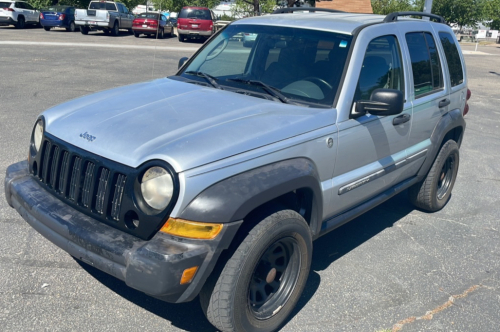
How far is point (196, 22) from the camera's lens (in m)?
27.2

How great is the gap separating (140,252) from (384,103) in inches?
77.4

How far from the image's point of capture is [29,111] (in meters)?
8.78

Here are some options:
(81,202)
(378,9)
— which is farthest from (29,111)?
(378,9)

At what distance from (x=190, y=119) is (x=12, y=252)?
74.2 inches

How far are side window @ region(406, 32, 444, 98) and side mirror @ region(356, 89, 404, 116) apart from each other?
1039 mm

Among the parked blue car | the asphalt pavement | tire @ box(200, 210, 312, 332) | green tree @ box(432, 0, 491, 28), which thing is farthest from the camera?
green tree @ box(432, 0, 491, 28)

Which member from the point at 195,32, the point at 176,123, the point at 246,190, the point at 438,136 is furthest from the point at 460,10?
the point at 246,190

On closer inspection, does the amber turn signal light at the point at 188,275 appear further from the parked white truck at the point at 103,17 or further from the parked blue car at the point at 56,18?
the parked blue car at the point at 56,18

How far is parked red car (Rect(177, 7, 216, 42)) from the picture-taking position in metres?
27.2

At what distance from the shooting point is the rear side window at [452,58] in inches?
212

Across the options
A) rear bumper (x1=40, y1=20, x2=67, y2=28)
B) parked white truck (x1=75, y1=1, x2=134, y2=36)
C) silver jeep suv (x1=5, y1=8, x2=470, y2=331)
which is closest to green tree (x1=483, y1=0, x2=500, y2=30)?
parked white truck (x1=75, y1=1, x2=134, y2=36)

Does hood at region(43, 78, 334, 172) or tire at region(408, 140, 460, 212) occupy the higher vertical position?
hood at region(43, 78, 334, 172)

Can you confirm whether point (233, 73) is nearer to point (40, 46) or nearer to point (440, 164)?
point (440, 164)

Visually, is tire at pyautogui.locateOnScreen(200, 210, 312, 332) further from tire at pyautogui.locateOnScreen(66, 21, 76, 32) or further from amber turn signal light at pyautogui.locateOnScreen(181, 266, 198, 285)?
tire at pyautogui.locateOnScreen(66, 21, 76, 32)
